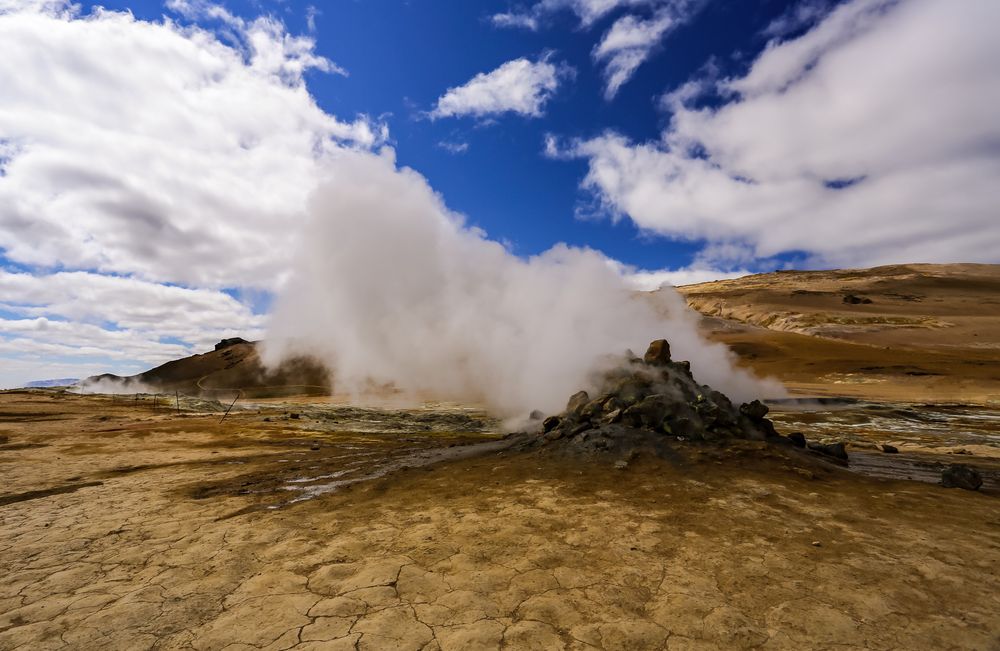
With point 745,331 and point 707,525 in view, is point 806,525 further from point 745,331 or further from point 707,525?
point 745,331

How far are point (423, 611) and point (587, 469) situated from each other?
6.73 metres

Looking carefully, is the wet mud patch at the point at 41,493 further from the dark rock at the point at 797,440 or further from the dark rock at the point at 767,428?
the dark rock at the point at 797,440

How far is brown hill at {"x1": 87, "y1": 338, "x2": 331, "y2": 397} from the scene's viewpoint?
6569cm

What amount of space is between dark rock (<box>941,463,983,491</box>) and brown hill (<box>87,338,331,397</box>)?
6023 centimetres

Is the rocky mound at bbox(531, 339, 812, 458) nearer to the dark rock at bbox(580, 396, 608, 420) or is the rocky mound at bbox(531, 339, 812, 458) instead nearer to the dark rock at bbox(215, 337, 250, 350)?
the dark rock at bbox(580, 396, 608, 420)


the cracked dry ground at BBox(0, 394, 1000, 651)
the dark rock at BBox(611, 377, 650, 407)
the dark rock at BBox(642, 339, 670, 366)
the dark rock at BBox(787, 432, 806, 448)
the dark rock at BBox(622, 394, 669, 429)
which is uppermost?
the dark rock at BBox(642, 339, 670, 366)

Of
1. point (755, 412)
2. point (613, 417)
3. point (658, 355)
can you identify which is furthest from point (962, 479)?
point (658, 355)

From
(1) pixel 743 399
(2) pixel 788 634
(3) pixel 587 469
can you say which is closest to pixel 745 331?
(1) pixel 743 399

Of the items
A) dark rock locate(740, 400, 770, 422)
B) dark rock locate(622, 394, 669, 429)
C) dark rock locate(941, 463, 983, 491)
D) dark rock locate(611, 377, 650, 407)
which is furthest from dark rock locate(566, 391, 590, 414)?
dark rock locate(941, 463, 983, 491)

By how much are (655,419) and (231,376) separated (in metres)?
82.9

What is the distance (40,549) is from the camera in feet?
20.3

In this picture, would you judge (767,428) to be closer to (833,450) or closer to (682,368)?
Answer: (833,450)

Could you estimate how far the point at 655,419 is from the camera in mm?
12430

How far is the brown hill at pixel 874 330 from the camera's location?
1622 inches
